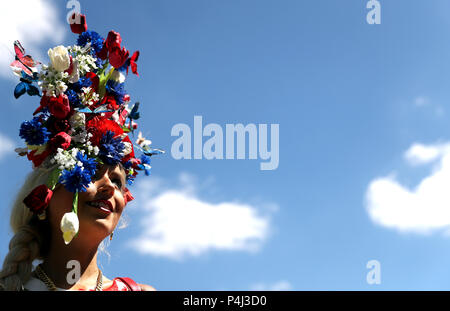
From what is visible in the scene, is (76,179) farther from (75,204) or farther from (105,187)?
(105,187)

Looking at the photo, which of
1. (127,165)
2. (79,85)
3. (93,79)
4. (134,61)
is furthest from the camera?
(134,61)

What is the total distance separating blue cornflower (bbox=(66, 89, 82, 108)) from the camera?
454cm

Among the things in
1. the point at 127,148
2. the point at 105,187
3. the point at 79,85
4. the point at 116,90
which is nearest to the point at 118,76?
the point at 116,90

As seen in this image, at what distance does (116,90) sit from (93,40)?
0.57 meters

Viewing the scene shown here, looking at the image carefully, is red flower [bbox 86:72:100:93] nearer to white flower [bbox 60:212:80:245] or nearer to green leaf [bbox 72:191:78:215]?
green leaf [bbox 72:191:78:215]

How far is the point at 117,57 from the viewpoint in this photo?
4.82 metres

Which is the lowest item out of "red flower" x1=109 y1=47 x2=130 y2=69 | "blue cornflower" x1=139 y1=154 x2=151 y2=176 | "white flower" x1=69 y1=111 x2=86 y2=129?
"blue cornflower" x1=139 y1=154 x2=151 y2=176

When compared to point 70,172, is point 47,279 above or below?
below

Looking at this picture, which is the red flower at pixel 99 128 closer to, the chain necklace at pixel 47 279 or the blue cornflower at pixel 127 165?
the blue cornflower at pixel 127 165

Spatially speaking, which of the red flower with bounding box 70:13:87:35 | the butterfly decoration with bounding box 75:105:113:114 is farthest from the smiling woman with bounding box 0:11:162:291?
the red flower with bounding box 70:13:87:35

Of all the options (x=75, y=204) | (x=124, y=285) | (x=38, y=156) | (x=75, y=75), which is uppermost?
(x=75, y=75)
